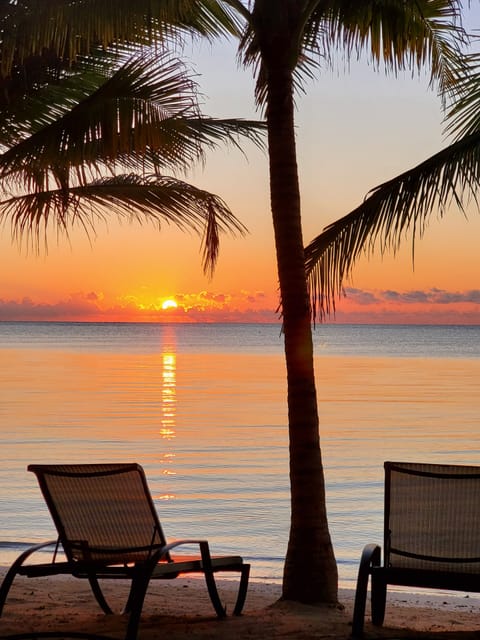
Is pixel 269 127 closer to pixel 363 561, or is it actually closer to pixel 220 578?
pixel 363 561

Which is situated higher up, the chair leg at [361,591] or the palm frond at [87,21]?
the palm frond at [87,21]

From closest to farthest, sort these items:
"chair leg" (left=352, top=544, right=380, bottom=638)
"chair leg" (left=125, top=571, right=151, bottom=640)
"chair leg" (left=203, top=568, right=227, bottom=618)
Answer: "chair leg" (left=125, top=571, right=151, bottom=640), "chair leg" (left=352, top=544, right=380, bottom=638), "chair leg" (left=203, top=568, right=227, bottom=618)

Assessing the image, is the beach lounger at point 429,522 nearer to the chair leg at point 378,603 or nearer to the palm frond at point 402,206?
the chair leg at point 378,603

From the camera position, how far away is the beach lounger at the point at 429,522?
5.32 m

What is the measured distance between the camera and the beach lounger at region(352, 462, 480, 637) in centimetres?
532

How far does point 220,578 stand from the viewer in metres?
9.08

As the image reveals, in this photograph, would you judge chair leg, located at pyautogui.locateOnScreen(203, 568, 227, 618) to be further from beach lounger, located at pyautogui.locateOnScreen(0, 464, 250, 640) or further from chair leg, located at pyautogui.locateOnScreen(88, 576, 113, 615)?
chair leg, located at pyautogui.locateOnScreen(88, 576, 113, 615)

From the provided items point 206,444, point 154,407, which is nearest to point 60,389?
point 154,407

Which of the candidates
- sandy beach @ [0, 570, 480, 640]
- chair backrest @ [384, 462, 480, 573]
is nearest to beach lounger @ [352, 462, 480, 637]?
chair backrest @ [384, 462, 480, 573]

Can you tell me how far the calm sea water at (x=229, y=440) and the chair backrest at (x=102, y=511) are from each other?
344 cm

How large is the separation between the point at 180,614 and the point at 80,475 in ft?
4.41

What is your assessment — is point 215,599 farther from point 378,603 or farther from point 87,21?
point 87,21

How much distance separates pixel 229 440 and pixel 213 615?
12.8 m

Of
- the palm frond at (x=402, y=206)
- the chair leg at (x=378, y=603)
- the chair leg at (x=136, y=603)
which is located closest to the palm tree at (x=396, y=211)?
the palm frond at (x=402, y=206)
